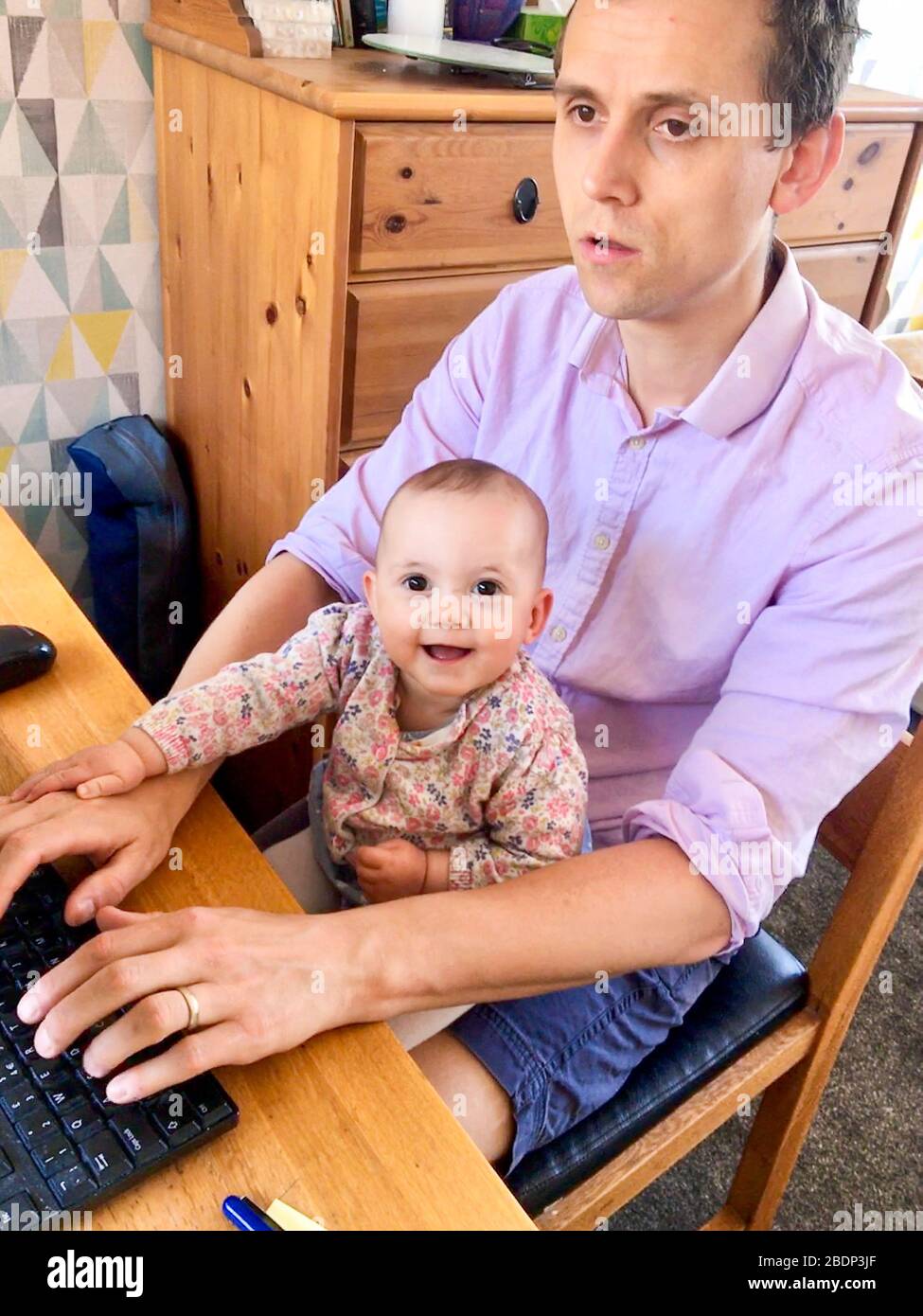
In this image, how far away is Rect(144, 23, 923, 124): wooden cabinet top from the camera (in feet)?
4.10

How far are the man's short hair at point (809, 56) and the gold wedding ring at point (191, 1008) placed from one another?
800 millimetres

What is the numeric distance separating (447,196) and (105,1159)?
48.7 inches

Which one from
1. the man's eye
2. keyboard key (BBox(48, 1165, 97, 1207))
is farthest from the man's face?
keyboard key (BBox(48, 1165, 97, 1207))

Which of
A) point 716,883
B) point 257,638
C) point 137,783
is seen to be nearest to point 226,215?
point 257,638

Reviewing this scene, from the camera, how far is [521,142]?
4.71ft

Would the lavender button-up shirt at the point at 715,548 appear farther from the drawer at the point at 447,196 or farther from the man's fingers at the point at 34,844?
the man's fingers at the point at 34,844

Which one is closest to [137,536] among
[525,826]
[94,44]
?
[94,44]

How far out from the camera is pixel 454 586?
0.83 m

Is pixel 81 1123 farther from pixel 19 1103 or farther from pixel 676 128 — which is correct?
pixel 676 128

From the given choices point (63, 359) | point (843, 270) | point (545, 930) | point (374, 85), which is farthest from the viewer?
point (843, 270)

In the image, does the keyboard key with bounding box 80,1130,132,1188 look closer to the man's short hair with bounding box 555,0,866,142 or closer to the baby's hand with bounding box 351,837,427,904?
the baby's hand with bounding box 351,837,427,904

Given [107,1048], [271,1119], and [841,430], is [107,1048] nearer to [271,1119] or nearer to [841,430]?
[271,1119]

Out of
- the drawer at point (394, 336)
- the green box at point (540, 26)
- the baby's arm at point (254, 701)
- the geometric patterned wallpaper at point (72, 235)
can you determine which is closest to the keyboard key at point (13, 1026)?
the baby's arm at point (254, 701)
